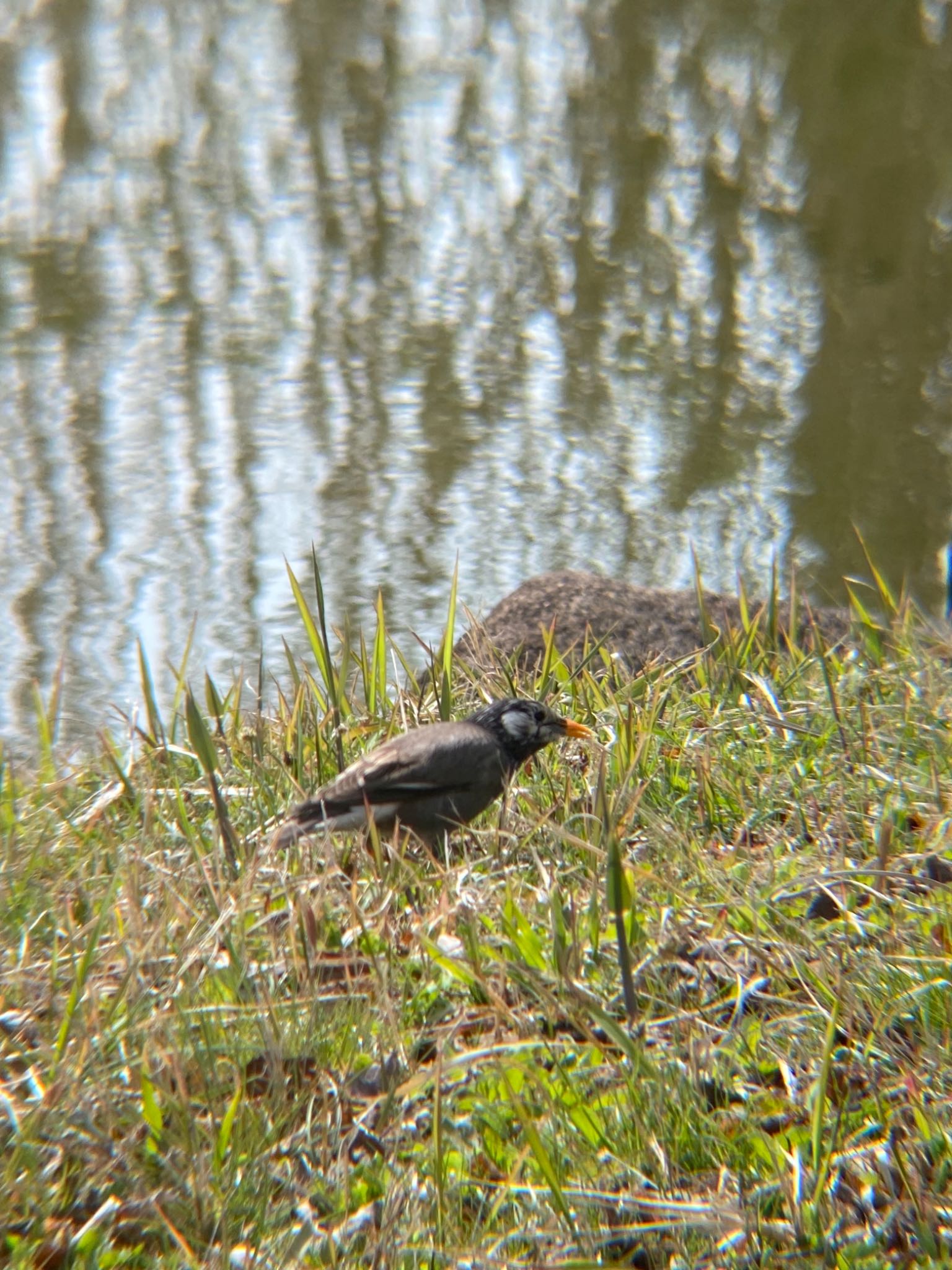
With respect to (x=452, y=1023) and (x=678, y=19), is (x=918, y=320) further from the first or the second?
(x=452, y=1023)

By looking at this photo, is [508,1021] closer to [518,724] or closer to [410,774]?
[410,774]

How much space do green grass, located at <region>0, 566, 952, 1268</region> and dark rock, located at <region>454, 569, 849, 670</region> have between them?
46.3 inches

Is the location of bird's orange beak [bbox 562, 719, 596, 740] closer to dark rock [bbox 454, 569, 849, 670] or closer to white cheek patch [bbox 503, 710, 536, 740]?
Answer: white cheek patch [bbox 503, 710, 536, 740]

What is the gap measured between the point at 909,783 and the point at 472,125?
838 centimetres

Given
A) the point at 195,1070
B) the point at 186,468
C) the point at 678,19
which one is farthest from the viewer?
the point at 678,19

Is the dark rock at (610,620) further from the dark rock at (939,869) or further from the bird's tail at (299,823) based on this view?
the dark rock at (939,869)

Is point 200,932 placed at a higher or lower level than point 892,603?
higher

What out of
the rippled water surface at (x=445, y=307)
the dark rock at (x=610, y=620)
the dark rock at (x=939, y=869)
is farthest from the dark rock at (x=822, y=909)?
the rippled water surface at (x=445, y=307)

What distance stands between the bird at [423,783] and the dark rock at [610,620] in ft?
3.71

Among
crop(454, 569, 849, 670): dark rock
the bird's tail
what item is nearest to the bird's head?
the bird's tail

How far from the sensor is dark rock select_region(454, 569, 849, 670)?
17.5 feet

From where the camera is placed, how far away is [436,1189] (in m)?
2.52

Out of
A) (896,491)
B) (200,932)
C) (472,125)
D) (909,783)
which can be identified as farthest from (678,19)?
(200,932)

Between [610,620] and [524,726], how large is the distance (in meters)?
1.35
